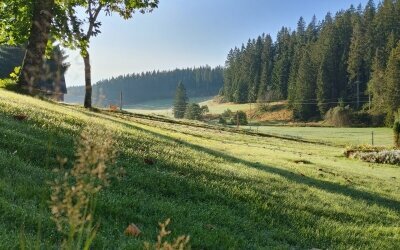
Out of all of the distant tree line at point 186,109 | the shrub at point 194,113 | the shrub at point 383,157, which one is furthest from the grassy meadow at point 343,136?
the shrub at point 383,157

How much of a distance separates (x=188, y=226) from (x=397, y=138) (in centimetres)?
4371

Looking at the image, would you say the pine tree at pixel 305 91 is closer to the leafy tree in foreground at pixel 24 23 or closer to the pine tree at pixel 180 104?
the pine tree at pixel 180 104

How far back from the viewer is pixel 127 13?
35.0m

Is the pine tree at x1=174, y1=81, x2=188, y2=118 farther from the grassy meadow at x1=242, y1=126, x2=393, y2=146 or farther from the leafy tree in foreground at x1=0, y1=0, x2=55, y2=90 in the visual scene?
the leafy tree in foreground at x1=0, y1=0, x2=55, y2=90

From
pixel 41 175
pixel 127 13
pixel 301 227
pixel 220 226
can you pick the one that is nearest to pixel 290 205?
pixel 301 227

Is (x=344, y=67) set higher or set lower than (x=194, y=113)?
higher

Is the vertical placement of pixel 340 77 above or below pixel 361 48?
below

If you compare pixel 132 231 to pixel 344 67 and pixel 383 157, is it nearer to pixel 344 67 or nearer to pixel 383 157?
pixel 383 157

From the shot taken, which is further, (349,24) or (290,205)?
(349,24)

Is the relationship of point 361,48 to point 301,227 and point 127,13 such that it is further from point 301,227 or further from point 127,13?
point 301,227

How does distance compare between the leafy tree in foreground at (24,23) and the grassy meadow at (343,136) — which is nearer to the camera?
the leafy tree in foreground at (24,23)

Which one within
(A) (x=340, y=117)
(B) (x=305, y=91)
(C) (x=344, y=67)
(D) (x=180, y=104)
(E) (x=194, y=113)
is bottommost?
(E) (x=194, y=113)

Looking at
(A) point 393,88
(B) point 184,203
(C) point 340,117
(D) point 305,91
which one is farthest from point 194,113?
(B) point 184,203

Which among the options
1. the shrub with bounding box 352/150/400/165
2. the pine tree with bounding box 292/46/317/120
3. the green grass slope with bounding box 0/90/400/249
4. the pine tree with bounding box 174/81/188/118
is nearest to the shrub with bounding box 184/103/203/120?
the pine tree with bounding box 174/81/188/118
